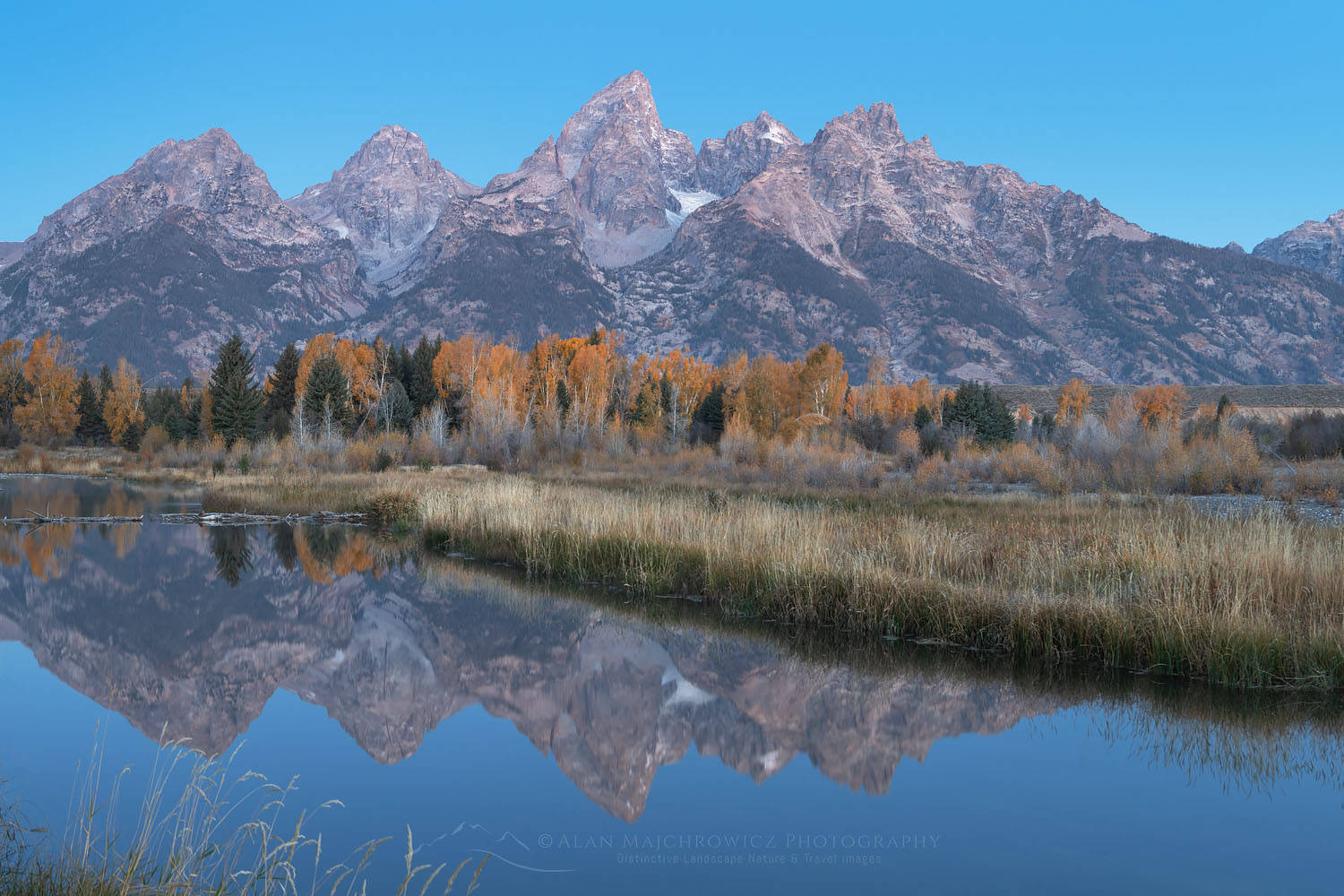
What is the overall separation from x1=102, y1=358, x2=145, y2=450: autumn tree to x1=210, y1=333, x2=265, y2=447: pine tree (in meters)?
17.2

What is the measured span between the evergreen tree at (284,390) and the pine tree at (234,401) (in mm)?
3723

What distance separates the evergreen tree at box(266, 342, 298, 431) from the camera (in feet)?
199

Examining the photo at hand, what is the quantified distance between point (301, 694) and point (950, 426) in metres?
49.0

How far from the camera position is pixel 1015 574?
41.3ft

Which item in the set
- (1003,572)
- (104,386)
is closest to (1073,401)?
(1003,572)

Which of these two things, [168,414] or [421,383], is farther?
[421,383]

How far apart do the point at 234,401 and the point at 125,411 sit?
28.2 m

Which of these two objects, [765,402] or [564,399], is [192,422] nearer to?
[564,399]

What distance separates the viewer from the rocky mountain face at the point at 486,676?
347 inches

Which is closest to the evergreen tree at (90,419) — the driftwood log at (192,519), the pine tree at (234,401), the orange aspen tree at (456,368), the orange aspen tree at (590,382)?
the pine tree at (234,401)

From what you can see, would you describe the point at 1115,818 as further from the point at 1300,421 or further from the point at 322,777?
the point at 1300,421

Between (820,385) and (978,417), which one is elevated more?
(820,385)

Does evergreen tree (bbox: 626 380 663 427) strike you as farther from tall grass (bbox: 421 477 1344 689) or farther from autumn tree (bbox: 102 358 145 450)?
tall grass (bbox: 421 477 1344 689)

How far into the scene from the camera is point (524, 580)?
1778cm
